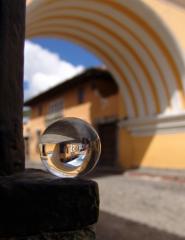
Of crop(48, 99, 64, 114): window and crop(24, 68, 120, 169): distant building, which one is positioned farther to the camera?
crop(48, 99, 64, 114): window

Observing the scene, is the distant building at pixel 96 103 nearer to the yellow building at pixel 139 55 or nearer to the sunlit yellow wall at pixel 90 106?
the sunlit yellow wall at pixel 90 106

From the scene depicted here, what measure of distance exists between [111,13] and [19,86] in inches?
337

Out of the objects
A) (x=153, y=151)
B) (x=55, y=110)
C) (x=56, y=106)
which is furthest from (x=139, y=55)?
(x=55, y=110)

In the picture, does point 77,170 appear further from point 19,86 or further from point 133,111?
point 133,111

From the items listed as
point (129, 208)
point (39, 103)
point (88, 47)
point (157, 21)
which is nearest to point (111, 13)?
point (157, 21)

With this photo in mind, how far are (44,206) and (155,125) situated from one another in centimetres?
994

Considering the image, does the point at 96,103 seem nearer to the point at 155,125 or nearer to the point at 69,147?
the point at 155,125

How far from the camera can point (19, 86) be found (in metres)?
1.17

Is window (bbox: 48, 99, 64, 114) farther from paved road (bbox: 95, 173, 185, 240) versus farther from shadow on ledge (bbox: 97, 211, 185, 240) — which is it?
shadow on ledge (bbox: 97, 211, 185, 240)

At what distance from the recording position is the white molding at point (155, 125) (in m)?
9.73

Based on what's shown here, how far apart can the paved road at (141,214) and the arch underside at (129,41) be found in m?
4.20

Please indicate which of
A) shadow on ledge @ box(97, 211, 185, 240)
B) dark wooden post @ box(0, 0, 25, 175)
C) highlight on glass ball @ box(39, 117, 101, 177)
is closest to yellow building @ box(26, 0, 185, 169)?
shadow on ledge @ box(97, 211, 185, 240)

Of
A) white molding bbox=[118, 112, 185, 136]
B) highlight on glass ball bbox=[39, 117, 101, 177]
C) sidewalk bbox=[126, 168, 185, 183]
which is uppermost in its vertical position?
white molding bbox=[118, 112, 185, 136]

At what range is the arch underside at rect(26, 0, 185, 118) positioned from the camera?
28.9ft
